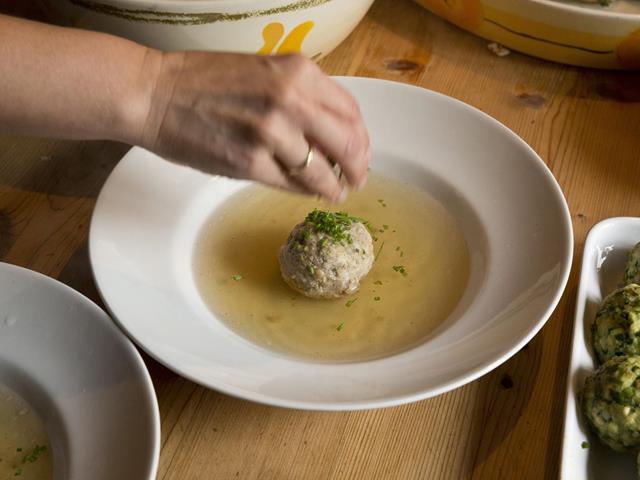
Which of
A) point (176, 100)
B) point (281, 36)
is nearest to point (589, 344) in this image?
point (176, 100)

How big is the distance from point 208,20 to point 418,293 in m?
0.56

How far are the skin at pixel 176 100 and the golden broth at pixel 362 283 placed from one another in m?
0.28

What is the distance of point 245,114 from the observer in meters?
0.81

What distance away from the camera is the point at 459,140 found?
1.26 m

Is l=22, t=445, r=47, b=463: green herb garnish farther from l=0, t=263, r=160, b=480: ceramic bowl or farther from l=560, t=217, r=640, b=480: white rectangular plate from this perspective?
l=560, t=217, r=640, b=480: white rectangular plate

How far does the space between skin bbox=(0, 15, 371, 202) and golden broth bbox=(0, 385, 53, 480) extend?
349 mm

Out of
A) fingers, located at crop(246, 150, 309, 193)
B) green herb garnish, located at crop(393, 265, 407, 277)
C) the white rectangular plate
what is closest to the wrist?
fingers, located at crop(246, 150, 309, 193)

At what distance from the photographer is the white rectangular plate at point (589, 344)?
0.88 m

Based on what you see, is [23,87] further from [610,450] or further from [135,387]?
[610,450]

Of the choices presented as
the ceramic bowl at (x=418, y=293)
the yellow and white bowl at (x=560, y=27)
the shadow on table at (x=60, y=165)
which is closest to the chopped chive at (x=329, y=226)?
the ceramic bowl at (x=418, y=293)

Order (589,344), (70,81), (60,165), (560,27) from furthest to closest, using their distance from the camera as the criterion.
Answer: (560,27)
(60,165)
(589,344)
(70,81)

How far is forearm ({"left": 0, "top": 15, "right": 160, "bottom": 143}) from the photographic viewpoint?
0.79 metres

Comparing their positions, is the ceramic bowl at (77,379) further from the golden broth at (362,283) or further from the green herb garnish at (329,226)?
the green herb garnish at (329,226)

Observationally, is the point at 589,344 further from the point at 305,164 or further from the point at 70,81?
the point at 70,81
